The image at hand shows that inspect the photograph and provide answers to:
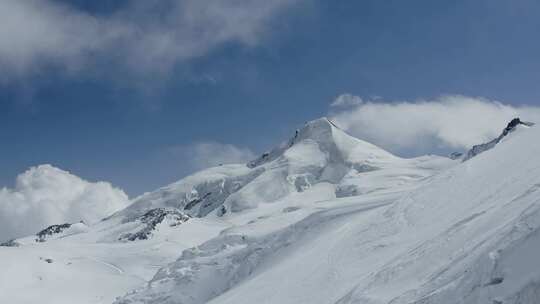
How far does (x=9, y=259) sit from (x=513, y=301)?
12042 centimetres

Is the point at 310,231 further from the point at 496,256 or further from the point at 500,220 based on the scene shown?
the point at 496,256

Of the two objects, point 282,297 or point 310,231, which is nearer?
point 282,297

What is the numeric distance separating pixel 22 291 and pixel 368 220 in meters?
83.9

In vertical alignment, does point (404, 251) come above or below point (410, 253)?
above

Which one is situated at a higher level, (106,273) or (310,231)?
(106,273)

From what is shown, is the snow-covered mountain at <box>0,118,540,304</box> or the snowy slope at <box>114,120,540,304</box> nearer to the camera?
the snowy slope at <box>114,120,540,304</box>

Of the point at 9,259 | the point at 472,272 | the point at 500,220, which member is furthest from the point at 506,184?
the point at 9,259

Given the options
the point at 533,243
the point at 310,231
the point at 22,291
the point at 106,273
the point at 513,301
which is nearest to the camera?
the point at 513,301

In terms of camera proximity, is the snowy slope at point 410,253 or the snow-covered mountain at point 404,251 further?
the snow-covered mountain at point 404,251

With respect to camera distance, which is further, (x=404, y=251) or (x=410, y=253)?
(x=404, y=251)

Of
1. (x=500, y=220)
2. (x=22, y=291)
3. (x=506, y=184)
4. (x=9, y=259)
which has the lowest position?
(x=500, y=220)

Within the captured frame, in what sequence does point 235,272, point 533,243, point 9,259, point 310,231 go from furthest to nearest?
1. point 9,259
2. point 235,272
3. point 310,231
4. point 533,243

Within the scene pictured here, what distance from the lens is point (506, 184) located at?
31.0 m

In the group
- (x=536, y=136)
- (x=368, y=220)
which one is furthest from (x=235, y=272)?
(x=536, y=136)
